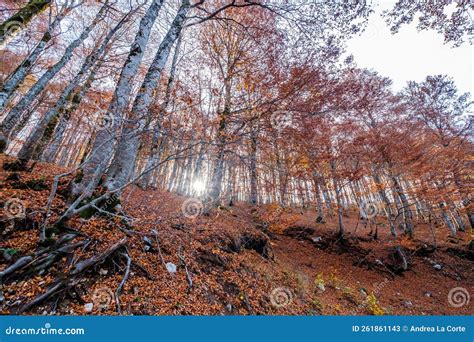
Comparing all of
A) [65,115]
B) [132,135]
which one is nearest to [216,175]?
[132,135]

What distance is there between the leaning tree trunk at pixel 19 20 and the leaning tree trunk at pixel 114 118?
393 cm

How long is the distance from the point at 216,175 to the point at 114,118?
5.55 metres

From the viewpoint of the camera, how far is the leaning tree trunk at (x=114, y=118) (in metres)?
3.29

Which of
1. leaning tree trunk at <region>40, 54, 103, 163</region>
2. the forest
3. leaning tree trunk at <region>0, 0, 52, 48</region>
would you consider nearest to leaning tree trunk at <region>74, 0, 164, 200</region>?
the forest

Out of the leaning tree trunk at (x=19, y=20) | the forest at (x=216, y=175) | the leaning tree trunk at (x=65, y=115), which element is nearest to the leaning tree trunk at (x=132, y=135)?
the forest at (x=216, y=175)

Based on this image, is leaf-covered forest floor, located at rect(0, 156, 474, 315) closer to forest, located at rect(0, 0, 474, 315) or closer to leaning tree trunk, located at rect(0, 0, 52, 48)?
forest, located at rect(0, 0, 474, 315)

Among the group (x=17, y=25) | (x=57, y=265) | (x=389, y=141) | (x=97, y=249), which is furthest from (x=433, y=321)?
(x=17, y=25)

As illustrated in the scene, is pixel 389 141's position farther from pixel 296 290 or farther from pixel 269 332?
pixel 269 332

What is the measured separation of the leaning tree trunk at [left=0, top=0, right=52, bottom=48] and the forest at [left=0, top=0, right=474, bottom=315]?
0.04m

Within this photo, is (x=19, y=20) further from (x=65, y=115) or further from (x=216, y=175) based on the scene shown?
(x=216, y=175)

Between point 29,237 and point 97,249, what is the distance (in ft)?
2.92

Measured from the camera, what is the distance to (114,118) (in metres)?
3.29

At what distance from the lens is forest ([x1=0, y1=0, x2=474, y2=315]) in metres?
2.83

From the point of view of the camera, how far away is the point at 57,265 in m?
2.55
